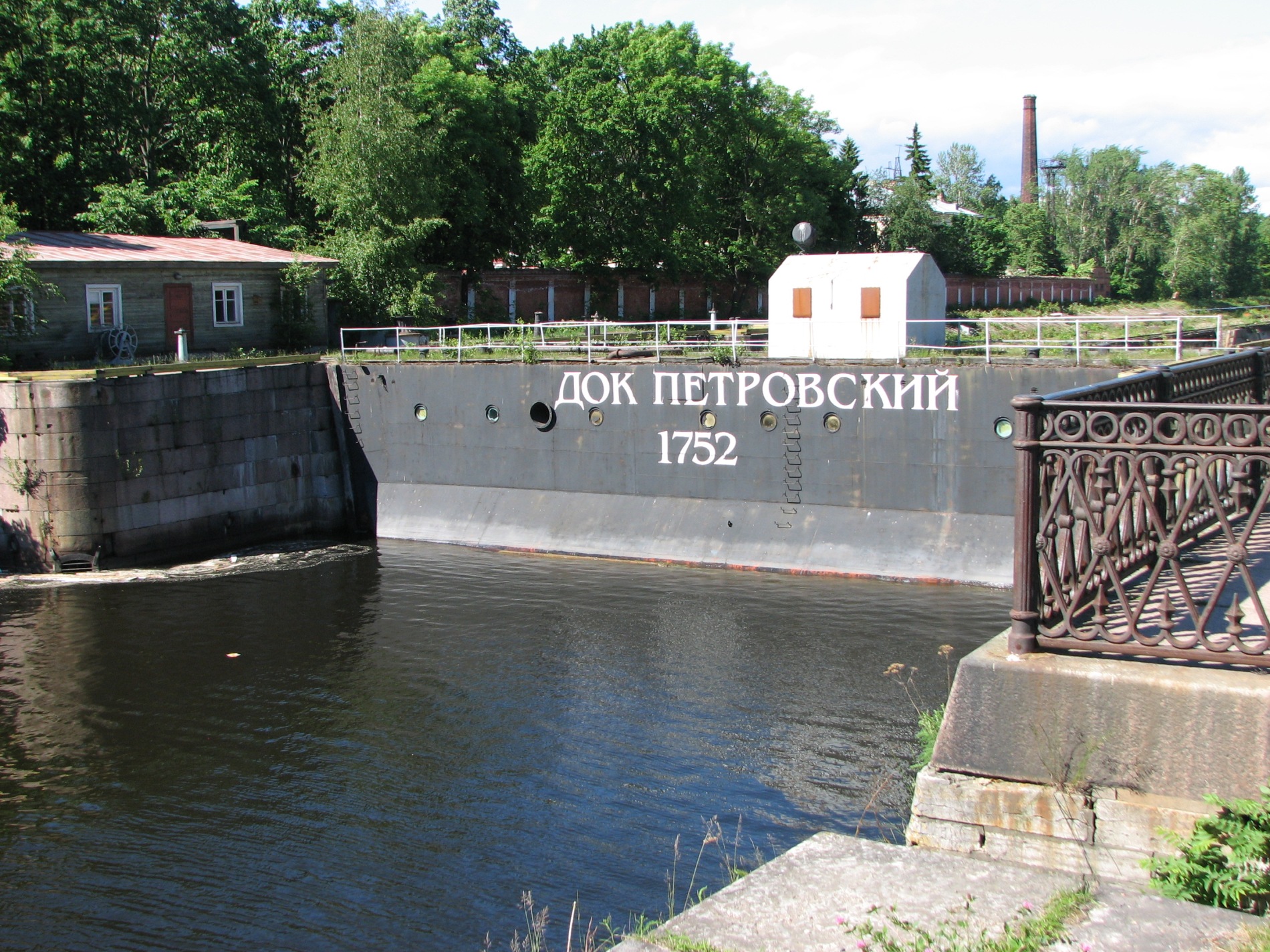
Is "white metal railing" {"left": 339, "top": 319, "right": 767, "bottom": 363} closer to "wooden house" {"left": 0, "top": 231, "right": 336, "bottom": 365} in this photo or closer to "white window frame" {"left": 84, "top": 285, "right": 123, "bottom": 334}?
"wooden house" {"left": 0, "top": 231, "right": 336, "bottom": 365}

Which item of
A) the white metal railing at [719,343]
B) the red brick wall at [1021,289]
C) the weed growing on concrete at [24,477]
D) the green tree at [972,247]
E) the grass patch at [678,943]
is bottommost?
the grass patch at [678,943]

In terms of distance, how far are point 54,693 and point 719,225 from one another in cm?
4152

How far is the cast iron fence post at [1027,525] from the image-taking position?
556 centimetres

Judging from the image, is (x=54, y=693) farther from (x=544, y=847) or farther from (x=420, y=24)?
(x=420, y=24)

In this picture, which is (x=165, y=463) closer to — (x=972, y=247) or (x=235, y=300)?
(x=235, y=300)

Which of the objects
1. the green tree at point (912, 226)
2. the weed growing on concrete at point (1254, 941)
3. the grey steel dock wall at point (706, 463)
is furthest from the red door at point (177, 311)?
the green tree at point (912, 226)

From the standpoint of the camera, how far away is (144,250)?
30.0 metres

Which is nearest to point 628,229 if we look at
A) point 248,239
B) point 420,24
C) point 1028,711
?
point 420,24

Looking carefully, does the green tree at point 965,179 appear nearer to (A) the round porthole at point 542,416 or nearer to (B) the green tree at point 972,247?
(B) the green tree at point 972,247

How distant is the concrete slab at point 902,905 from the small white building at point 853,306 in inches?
694

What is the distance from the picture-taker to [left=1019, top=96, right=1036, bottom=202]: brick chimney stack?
99.6m

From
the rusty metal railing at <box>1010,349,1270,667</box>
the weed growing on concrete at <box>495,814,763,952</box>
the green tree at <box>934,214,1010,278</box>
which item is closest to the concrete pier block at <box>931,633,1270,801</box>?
the rusty metal railing at <box>1010,349,1270,667</box>

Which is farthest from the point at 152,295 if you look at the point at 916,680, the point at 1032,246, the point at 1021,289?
the point at 1032,246

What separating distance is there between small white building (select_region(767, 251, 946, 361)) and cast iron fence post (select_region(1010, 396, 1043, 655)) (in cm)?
1690
